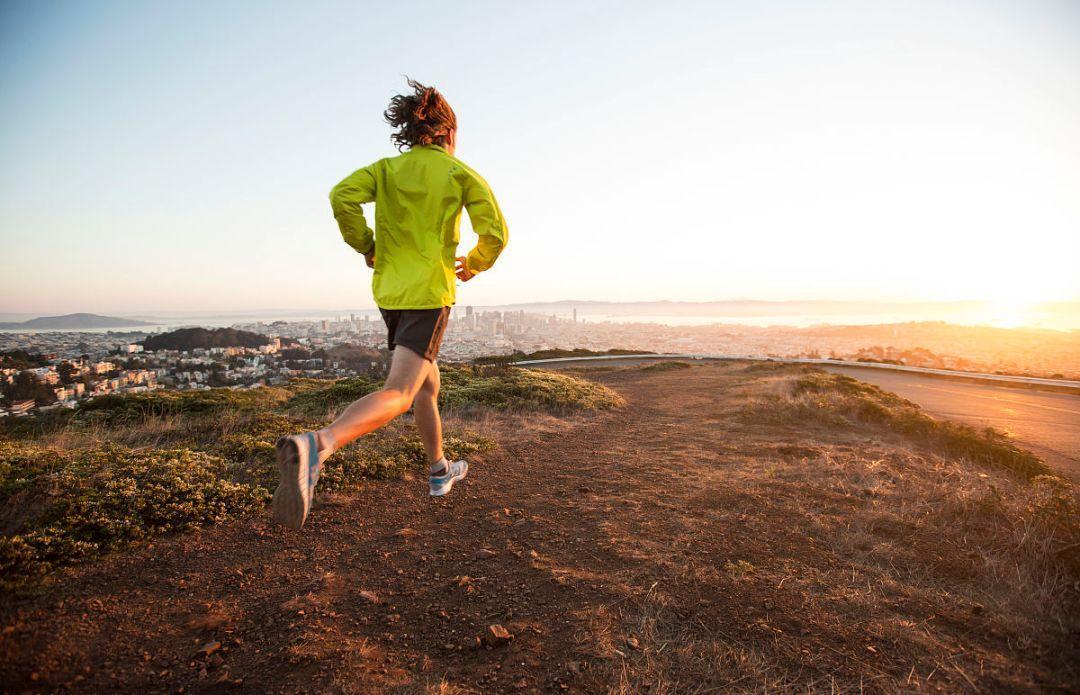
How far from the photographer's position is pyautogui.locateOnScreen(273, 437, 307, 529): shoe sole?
205 cm

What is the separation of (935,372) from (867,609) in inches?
→ 607

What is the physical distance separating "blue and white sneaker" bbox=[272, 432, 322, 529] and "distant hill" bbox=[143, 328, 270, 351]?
708 inches

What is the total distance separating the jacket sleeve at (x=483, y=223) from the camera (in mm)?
2822

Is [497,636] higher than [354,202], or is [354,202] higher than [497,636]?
[354,202]

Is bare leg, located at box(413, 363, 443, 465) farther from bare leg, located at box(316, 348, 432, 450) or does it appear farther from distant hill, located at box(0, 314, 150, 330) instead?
distant hill, located at box(0, 314, 150, 330)

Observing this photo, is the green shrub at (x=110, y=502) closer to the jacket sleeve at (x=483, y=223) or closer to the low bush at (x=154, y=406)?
the jacket sleeve at (x=483, y=223)

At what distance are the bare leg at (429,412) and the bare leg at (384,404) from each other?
0.81ft

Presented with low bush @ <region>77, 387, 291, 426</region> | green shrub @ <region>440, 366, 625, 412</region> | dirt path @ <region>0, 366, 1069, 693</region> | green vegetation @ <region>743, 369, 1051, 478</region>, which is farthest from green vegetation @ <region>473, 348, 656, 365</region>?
dirt path @ <region>0, 366, 1069, 693</region>

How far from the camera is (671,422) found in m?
7.33

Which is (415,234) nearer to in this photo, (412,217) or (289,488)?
(412,217)

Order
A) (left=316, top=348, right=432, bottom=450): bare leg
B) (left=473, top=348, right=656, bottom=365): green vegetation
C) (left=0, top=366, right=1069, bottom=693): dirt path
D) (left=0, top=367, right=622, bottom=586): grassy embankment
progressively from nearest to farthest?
(left=0, top=366, right=1069, bottom=693): dirt path, (left=316, top=348, right=432, bottom=450): bare leg, (left=0, top=367, right=622, bottom=586): grassy embankment, (left=473, top=348, right=656, bottom=365): green vegetation

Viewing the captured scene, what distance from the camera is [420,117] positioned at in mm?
2900

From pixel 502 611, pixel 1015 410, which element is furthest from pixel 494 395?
pixel 1015 410

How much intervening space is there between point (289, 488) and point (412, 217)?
165cm
